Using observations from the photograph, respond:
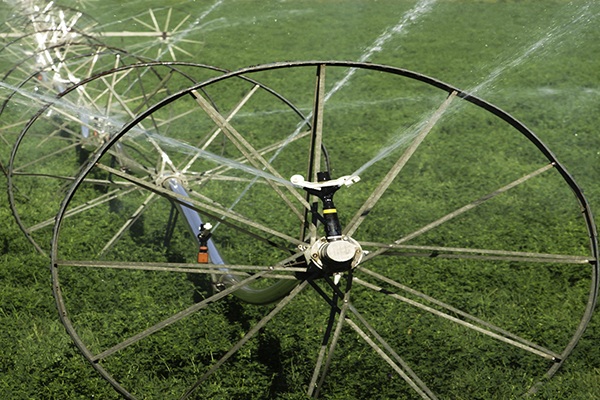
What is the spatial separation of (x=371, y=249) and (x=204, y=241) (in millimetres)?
2437

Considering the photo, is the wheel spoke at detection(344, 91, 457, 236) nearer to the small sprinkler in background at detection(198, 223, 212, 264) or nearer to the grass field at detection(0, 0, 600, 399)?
the grass field at detection(0, 0, 600, 399)

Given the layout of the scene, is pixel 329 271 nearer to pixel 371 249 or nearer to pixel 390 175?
pixel 390 175

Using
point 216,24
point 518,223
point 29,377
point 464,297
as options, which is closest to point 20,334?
point 29,377

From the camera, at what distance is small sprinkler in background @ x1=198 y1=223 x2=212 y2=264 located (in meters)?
6.88

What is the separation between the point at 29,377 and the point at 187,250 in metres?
2.68

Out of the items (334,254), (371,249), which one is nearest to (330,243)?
(334,254)

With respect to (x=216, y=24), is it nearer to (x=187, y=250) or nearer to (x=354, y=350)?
(x=187, y=250)

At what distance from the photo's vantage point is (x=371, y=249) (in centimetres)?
880

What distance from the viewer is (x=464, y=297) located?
25.1ft

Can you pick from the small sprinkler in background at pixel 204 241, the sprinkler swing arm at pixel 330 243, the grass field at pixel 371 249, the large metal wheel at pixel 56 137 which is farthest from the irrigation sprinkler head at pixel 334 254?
the large metal wheel at pixel 56 137

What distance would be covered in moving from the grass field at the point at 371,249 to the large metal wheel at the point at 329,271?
0.02 metres

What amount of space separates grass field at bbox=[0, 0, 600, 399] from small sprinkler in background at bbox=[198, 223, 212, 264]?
0.63 m

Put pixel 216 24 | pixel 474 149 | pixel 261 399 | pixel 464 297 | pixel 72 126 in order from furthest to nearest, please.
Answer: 1. pixel 216 24
2. pixel 72 126
3. pixel 474 149
4. pixel 464 297
5. pixel 261 399

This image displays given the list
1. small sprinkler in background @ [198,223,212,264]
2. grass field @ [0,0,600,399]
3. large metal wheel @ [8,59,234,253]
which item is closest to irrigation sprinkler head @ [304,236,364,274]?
grass field @ [0,0,600,399]
